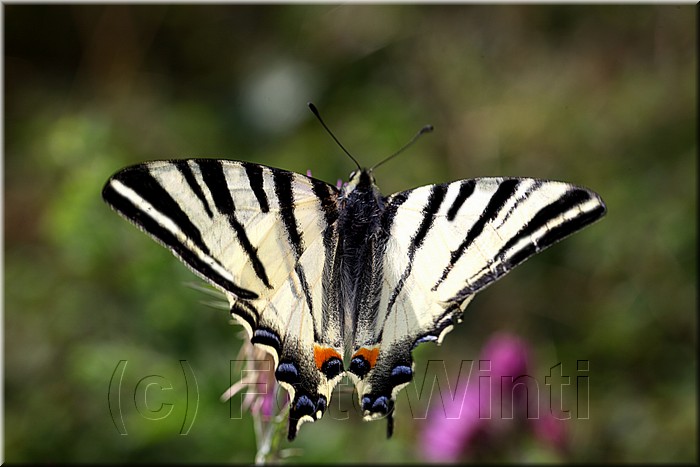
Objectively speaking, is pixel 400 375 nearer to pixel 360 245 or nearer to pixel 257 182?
pixel 360 245

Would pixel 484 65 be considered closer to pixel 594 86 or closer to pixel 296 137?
pixel 594 86

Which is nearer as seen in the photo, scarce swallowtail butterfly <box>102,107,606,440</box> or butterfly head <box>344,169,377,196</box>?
scarce swallowtail butterfly <box>102,107,606,440</box>

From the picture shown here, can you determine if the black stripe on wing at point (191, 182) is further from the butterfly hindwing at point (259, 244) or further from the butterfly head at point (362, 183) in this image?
the butterfly head at point (362, 183)

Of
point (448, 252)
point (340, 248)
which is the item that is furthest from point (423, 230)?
point (340, 248)

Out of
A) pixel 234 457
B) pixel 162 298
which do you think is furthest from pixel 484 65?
pixel 234 457

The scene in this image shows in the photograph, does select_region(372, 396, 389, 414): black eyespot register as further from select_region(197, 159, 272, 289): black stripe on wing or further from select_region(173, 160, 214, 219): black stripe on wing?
select_region(173, 160, 214, 219): black stripe on wing

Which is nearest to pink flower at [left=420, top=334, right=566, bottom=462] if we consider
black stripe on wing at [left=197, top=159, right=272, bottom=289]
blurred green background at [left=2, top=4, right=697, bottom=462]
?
blurred green background at [left=2, top=4, right=697, bottom=462]


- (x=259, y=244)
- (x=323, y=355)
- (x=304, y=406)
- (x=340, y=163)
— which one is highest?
(x=340, y=163)

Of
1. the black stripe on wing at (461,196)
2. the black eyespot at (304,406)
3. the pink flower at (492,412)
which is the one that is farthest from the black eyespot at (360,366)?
the pink flower at (492,412)
